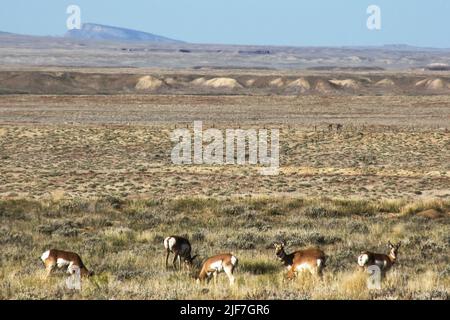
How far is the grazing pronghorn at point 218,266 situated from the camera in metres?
11.5

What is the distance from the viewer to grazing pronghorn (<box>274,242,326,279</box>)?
11703 millimetres

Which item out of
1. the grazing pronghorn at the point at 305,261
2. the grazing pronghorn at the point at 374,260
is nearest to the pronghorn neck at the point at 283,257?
the grazing pronghorn at the point at 305,261

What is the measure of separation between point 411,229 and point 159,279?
936cm

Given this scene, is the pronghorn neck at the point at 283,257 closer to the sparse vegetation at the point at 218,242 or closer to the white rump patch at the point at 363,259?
the sparse vegetation at the point at 218,242

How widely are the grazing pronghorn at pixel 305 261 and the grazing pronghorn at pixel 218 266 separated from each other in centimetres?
89

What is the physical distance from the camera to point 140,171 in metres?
36.6

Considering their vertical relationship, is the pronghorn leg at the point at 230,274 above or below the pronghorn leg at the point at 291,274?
above

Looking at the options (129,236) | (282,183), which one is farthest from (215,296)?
(282,183)

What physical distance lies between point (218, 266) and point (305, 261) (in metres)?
1.37

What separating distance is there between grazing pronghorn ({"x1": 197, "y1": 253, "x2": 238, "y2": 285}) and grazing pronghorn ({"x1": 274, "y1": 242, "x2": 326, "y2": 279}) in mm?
890

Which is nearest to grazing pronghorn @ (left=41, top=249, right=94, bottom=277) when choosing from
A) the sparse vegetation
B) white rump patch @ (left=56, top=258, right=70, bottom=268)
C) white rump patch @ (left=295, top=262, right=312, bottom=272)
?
white rump patch @ (left=56, top=258, right=70, bottom=268)

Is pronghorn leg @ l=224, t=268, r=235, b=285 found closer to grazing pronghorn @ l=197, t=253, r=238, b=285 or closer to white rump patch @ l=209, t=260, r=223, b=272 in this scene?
grazing pronghorn @ l=197, t=253, r=238, b=285

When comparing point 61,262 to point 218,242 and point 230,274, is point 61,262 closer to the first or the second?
point 230,274

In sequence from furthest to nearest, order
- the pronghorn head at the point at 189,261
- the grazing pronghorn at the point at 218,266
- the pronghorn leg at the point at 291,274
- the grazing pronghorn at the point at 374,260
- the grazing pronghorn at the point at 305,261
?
the pronghorn head at the point at 189,261
the pronghorn leg at the point at 291,274
the grazing pronghorn at the point at 374,260
the grazing pronghorn at the point at 305,261
the grazing pronghorn at the point at 218,266
